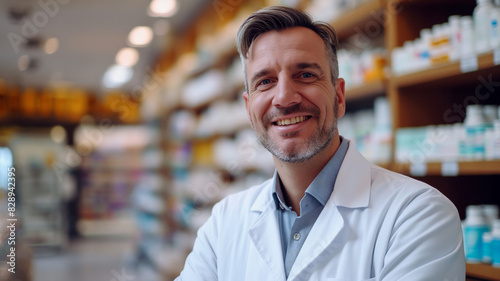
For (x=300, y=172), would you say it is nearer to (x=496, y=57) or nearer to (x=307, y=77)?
(x=307, y=77)

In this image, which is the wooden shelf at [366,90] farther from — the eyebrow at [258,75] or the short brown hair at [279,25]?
the eyebrow at [258,75]

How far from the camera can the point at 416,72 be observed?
2.29 m

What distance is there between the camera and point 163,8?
233 inches

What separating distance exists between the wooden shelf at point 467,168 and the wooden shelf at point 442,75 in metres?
0.40

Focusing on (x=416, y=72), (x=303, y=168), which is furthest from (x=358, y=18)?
(x=303, y=168)

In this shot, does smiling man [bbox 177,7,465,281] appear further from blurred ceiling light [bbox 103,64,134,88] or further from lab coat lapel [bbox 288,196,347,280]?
blurred ceiling light [bbox 103,64,134,88]

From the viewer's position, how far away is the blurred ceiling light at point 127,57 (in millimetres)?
8558

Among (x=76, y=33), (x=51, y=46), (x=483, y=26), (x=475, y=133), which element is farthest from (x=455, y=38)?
(x=51, y=46)

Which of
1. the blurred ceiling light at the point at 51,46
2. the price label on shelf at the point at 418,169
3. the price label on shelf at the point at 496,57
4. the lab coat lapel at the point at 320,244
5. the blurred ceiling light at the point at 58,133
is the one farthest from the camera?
the blurred ceiling light at the point at 58,133

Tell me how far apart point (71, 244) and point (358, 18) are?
10273 millimetres

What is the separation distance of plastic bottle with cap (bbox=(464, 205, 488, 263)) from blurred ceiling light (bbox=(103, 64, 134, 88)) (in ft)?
28.7

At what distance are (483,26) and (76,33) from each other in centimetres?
658

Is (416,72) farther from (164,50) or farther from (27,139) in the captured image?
(27,139)

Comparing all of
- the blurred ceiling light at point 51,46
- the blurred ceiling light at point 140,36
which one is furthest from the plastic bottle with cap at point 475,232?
the blurred ceiling light at point 51,46
